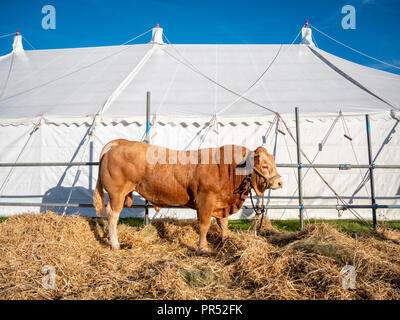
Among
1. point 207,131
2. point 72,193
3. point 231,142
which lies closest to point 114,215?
point 72,193

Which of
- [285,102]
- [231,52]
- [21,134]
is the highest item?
[231,52]

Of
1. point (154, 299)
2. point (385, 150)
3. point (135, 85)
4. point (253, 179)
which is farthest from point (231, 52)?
point (154, 299)

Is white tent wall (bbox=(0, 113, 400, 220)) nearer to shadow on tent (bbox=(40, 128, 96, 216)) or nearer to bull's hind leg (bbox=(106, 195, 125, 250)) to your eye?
shadow on tent (bbox=(40, 128, 96, 216))

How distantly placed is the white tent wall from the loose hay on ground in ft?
6.78

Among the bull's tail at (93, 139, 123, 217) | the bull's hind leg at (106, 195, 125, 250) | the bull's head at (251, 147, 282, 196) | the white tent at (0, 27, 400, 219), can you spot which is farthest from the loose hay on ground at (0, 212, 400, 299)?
the white tent at (0, 27, 400, 219)

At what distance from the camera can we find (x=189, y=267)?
2.55 m

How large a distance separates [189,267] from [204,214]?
91 centimetres

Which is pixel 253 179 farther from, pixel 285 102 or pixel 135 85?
pixel 135 85

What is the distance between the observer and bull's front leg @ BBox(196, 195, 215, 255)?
3371 mm

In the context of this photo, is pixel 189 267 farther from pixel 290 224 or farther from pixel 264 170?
pixel 290 224

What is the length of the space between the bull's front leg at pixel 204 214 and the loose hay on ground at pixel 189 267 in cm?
17

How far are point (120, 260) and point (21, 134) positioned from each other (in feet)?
14.5

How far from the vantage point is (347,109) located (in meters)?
5.64

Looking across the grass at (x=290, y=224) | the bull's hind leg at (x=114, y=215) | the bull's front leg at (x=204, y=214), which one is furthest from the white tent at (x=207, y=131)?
A: the bull's front leg at (x=204, y=214)
